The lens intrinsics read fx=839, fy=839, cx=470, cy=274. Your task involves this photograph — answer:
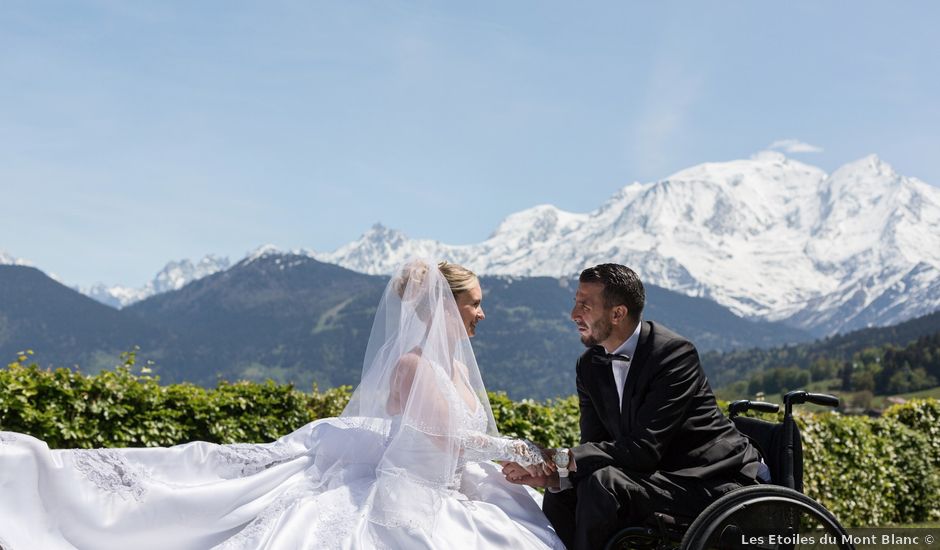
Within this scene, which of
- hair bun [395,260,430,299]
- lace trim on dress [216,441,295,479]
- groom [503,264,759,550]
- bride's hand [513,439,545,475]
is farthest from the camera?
hair bun [395,260,430,299]

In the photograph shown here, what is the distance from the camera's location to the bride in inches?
176

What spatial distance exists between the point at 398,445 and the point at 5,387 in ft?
17.4

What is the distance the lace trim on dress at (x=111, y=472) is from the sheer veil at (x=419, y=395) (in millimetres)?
1312

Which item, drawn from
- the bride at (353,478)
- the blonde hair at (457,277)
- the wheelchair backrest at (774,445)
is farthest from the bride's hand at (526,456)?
the wheelchair backrest at (774,445)

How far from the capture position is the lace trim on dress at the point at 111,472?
15.7 ft

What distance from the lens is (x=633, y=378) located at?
15.4 ft

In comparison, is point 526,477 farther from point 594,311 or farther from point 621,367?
point 594,311

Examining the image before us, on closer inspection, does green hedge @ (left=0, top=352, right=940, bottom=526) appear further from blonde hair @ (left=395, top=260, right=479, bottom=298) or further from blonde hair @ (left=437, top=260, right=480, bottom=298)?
blonde hair @ (left=437, top=260, right=480, bottom=298)

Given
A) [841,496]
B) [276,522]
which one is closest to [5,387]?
[276,522]

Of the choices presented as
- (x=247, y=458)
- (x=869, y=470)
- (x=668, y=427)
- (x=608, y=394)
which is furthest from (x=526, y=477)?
(x=869, y=470)

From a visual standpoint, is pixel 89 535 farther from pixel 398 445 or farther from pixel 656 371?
pixel 656 371

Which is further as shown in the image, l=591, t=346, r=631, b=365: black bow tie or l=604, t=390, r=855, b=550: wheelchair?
l=591, t=346, r=631, b=365: black bow tie

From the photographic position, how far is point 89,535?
4.60 metres

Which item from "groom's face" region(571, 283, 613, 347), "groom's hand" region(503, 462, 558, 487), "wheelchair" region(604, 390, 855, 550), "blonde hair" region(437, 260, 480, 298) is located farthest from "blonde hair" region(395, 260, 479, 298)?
"wheelchair" region(604, 390, 855, 550)
